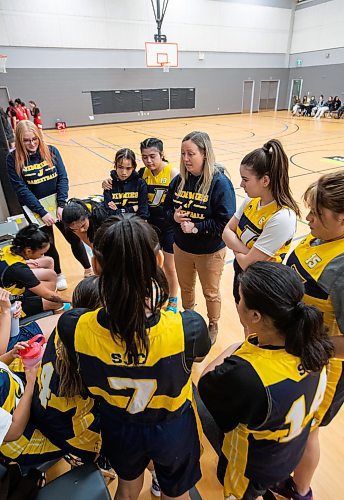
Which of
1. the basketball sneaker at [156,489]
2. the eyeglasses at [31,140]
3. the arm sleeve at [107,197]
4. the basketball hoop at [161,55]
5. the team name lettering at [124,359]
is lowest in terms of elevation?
the basketball sneaker at [156,489]

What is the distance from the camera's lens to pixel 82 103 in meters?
16.9

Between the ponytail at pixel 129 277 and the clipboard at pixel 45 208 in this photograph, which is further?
the clipboard at pixel 45 208

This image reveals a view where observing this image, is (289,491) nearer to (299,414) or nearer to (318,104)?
(299,414)

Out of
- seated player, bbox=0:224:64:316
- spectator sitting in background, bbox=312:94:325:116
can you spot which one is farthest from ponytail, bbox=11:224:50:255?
spectator sitting in background, bbox=312:94:325:116

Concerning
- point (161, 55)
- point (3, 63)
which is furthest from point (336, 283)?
point (161, 55)

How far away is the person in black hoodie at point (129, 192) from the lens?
116 inches

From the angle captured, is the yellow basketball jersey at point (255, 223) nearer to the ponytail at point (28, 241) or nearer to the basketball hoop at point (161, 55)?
the ponytail at point (28, 241)

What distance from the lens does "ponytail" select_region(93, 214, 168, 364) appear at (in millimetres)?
947

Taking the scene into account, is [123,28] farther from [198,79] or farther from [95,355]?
[95,355]

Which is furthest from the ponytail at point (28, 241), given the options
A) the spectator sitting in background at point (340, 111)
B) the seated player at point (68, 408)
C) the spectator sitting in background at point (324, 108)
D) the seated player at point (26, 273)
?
the spectator sitting in background at point (324, 108)

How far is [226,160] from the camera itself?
898 cm

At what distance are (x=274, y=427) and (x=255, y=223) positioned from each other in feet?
3.91

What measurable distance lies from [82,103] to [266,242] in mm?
17938

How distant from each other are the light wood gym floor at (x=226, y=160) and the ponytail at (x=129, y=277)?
1299mm
